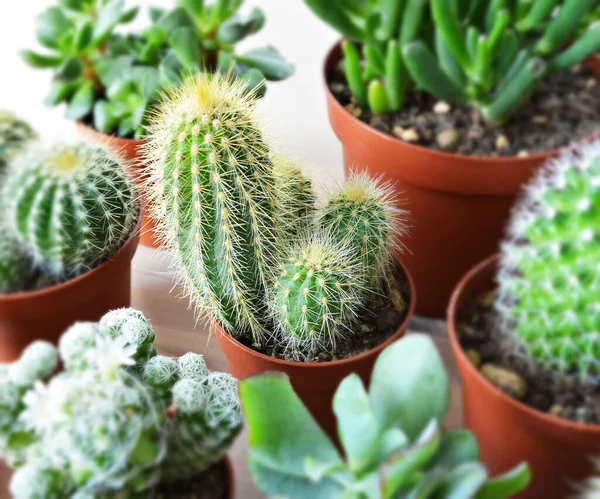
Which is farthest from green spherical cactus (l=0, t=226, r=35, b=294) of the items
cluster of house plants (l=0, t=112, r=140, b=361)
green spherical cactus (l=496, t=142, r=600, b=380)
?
green spherical cactus (l=496, t=142, r=600, b=380)

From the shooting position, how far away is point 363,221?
0.72 m

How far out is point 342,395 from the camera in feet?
1.63

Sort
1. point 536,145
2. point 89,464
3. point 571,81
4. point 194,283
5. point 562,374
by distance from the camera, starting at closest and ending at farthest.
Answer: point 89,464 < point 562,374 < point 194,283 < point 536,145 < point 571,81

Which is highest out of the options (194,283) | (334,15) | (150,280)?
(334,15)

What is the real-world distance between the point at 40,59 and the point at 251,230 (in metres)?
0.58

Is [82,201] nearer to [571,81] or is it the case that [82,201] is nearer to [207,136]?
[207,136]

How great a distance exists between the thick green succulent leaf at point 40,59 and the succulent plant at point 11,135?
0.76 ft

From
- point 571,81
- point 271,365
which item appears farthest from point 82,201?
point 571,81

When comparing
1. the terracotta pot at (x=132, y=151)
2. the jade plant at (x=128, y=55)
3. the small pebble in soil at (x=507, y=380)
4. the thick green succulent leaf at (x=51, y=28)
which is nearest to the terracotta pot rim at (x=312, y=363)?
the small pebble in soil at (x=507, y=380)

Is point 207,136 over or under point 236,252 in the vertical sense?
over

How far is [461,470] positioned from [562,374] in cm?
24

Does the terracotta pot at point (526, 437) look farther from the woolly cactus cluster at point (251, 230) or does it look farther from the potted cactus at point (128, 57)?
the potted cactus at point (128, 57)

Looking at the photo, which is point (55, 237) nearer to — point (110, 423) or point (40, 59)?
point (110, 423)

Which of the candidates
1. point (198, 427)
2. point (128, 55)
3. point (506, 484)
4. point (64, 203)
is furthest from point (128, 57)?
point (506, 484)
